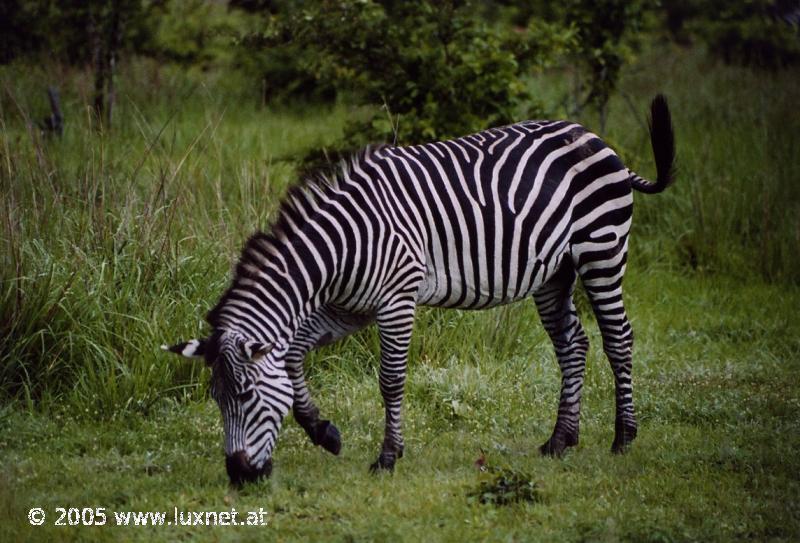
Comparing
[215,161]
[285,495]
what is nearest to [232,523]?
[285,495]

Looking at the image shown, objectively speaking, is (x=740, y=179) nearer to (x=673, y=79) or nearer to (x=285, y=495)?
(x=673, y=79)

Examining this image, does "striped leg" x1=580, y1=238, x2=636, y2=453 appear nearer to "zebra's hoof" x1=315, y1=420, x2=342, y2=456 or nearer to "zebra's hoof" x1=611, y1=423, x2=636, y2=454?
"zebra's hoof" x1=611, y1=423, x2=636, y2=454

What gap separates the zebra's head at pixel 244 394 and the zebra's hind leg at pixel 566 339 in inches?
82.9

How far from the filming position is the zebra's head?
5578 millimetres

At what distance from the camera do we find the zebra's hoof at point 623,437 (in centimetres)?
692

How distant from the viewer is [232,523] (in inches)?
210

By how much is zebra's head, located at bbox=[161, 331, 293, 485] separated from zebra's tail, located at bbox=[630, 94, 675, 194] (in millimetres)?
2937

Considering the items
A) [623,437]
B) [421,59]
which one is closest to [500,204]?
[623,437]

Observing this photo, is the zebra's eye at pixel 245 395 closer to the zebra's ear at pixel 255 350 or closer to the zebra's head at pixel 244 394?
the zebra's head at pixel 244 394

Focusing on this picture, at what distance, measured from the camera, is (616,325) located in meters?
7.02

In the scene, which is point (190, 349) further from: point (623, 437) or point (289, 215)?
point (623, 437)

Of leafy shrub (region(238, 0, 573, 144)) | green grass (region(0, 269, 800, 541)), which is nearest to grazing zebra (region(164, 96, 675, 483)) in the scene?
green grass (region(0, 269, 800, 541))

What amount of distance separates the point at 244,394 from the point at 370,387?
2287 mm

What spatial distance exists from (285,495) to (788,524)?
2.67 meters
